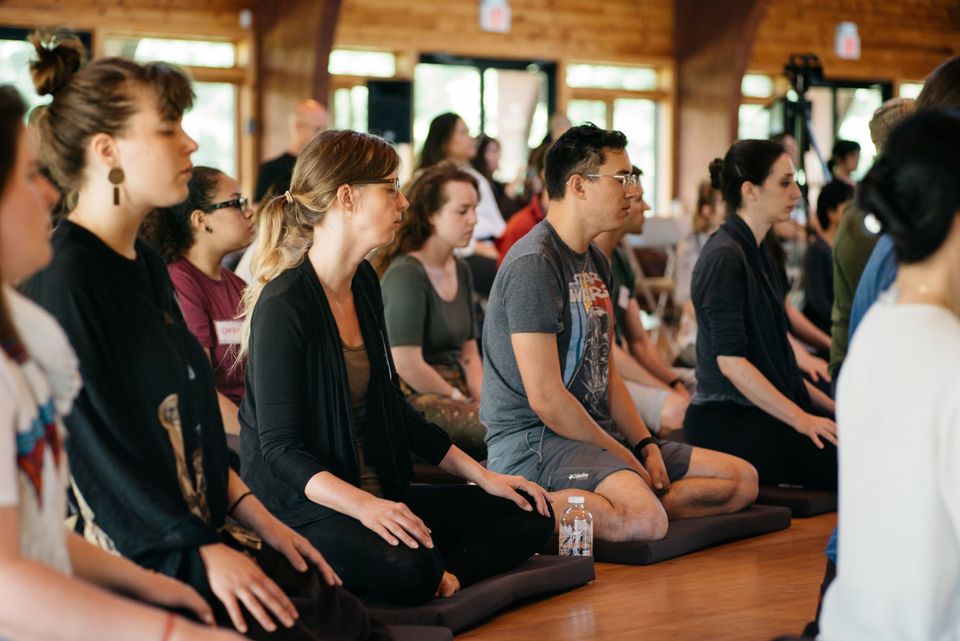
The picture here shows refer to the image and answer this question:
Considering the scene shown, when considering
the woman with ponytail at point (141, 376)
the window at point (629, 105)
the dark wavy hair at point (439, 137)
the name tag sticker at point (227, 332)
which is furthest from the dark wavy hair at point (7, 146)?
the window at point (629, 105)

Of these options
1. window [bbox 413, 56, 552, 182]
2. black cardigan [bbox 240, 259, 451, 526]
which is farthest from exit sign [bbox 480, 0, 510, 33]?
black cardigan [bbox 240, 259, 451, 526]

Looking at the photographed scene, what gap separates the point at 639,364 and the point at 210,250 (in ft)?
6.85

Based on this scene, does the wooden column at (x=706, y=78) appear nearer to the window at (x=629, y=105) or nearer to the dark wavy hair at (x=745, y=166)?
the window at (x=629, y=105)

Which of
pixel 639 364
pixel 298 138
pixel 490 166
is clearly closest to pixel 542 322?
pixel 639 364

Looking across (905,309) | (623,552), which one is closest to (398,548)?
(623,552)

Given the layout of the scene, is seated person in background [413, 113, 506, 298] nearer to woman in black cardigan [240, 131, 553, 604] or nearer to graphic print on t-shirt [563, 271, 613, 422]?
graphic print on t-shirt [563, 271, 613, 422]

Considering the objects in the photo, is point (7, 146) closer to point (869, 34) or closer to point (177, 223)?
point (177, 223)

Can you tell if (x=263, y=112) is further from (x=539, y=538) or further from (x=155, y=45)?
(x=539, y=538)

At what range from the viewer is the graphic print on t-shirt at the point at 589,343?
3641 mm

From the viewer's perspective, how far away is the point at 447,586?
9.77 feet

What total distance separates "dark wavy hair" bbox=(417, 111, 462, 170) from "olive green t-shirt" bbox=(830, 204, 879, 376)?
234 centimetres

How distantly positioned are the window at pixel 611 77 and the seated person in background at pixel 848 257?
365 inches

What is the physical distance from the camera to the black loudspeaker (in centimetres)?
1055

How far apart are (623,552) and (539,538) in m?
0.42
